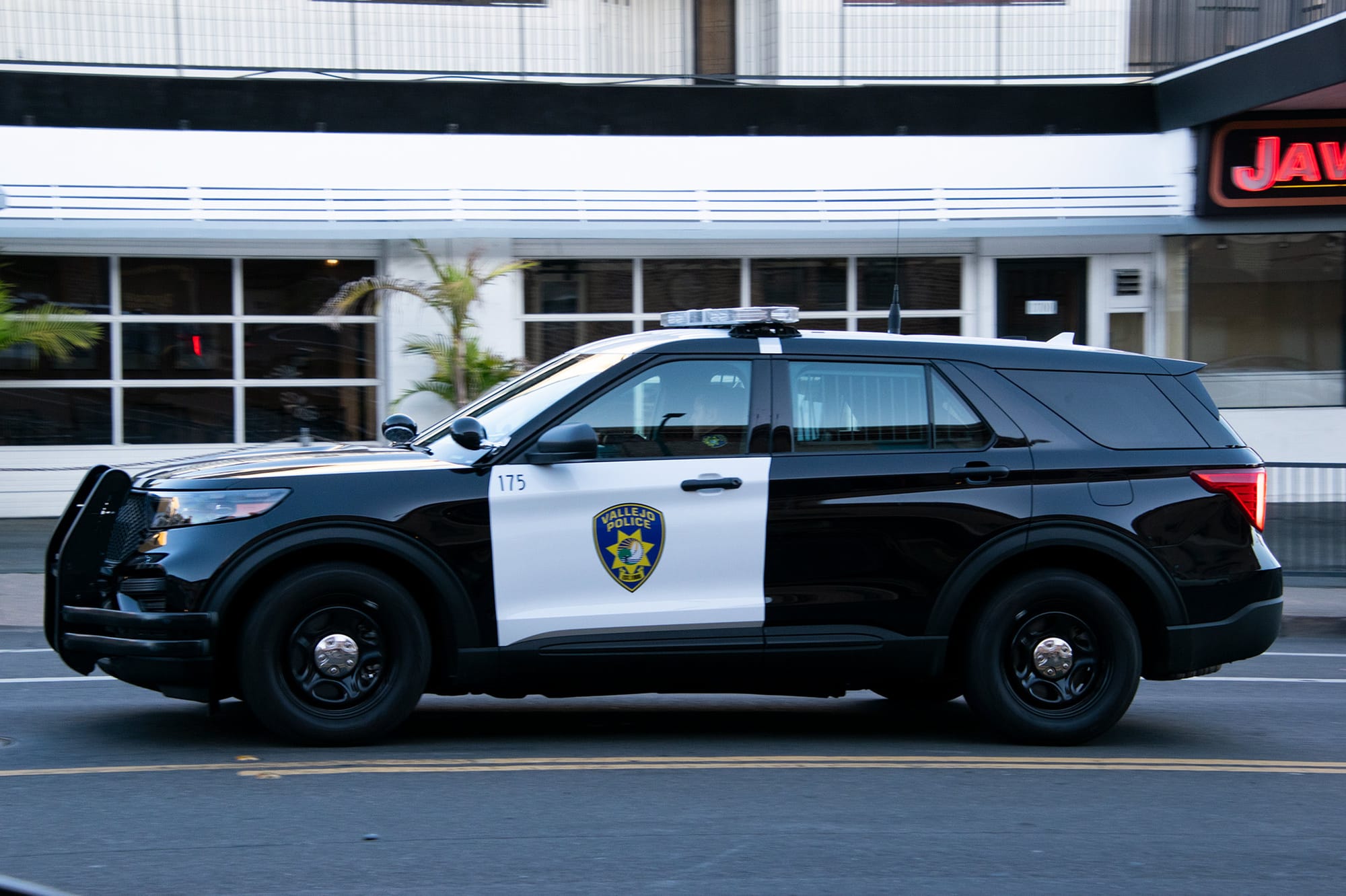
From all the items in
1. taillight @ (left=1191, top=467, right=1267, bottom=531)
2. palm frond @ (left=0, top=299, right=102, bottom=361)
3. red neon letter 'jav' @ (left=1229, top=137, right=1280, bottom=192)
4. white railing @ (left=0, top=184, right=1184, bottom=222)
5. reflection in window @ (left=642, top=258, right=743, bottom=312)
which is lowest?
taillight @ (left=1191, top=467, right=1267, bottom=531)

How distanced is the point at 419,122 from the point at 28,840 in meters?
12.2

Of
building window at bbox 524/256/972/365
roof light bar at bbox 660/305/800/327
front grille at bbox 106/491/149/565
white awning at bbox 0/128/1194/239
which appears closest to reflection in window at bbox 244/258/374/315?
white awning at bbox 0/128/1194/239

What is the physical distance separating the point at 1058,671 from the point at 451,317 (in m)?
10.6

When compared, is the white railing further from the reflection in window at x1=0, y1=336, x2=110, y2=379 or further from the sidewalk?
the sidewalk

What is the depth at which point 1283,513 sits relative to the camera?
11703 millimetres

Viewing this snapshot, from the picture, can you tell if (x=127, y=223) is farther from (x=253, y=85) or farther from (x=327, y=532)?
(x=327, y=532)

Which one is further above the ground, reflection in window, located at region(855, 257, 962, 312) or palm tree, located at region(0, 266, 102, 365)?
reflection in window, located at region(855, 257, 962, 312)

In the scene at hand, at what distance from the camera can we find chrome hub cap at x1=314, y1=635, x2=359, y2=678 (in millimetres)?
5875

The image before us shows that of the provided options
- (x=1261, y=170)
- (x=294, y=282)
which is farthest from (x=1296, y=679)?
(x=294, y=282)

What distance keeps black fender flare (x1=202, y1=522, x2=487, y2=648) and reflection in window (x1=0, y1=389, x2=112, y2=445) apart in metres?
10.7

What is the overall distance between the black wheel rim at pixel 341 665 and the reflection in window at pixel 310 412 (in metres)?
10.3

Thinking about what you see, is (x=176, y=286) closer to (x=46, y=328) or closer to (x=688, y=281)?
(x=46, y=328)

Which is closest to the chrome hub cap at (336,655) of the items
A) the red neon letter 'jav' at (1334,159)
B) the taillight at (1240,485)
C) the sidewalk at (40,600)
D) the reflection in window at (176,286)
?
the taillight at (1240,485)

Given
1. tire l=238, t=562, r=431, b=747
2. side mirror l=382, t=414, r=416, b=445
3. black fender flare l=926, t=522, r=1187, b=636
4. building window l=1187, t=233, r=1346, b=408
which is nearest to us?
tire l=238, t=562, r=431, b=747
